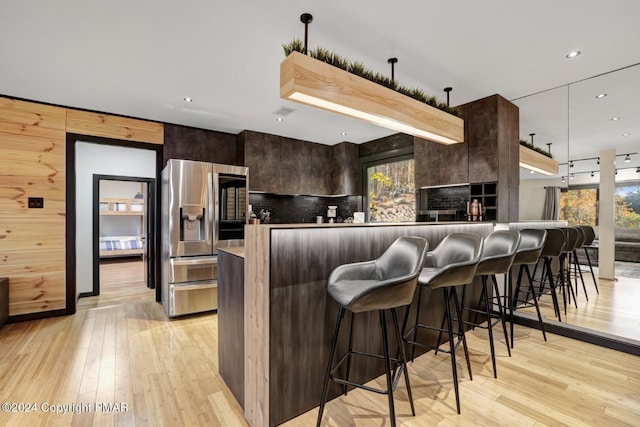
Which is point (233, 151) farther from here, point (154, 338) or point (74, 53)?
point (154, 338)

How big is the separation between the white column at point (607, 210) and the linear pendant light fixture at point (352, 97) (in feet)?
5.50

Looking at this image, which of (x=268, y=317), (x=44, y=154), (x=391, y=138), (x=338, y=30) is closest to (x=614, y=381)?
(x=268, y=317)

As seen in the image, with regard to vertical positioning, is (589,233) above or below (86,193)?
below

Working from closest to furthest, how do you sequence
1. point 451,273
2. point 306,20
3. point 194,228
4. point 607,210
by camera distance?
point 451,273 → point 306,20 → point 607,210 → point 194,228

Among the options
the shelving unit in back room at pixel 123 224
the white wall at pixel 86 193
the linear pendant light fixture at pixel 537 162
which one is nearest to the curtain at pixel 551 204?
the linear pendant light fixture at pixel 537 162

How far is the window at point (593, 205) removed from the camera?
9.53ft

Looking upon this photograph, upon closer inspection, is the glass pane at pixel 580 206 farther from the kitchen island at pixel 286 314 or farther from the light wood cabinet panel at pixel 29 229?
the light wood cabinet panel at pixel 29 229

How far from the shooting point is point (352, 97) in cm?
216

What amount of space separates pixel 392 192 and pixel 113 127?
420 cm

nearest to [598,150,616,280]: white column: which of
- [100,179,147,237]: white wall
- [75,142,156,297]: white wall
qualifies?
[75,142,156,297]: white wall

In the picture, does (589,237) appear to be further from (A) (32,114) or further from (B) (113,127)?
(A) (32,114)

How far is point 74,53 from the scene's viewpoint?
8.07 ft

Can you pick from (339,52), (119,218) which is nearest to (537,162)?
(339,52)

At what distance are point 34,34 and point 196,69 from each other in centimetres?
113
